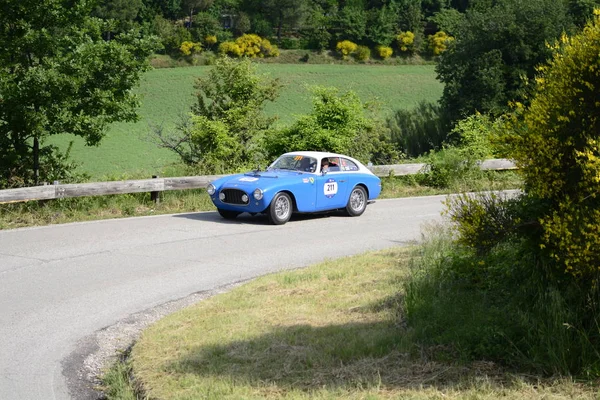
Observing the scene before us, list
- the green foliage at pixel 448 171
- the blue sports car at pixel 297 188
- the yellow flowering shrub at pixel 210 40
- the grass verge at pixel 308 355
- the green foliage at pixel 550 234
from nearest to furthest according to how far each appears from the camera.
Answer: the grass verge at pixel 308 355 → the green foliage at pixel 550 234 → the blue sports car at pixel 297 188 → the green foliage at pixel 448 171 → the yellow flowering shrub at pixel 210 40

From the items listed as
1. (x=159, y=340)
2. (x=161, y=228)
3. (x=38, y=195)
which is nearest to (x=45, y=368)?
(x=159, y=340)

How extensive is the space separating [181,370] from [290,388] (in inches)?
44.4

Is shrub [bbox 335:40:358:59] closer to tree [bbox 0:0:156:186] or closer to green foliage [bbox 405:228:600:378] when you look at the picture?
tree [bbox 0:0:156:186]

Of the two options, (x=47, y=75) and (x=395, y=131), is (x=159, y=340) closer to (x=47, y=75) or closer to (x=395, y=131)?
(x=47, y=75)

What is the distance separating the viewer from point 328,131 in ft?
77.6

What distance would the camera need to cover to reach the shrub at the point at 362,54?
84.7m

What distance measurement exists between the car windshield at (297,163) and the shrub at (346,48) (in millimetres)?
68443

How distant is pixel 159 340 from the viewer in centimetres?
830

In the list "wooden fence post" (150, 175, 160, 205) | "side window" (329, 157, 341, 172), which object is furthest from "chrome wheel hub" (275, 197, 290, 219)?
"wooden fence post" (150, 175, 160, 205)

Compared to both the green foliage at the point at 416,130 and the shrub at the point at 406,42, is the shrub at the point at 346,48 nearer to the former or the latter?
the shrub at the point at 406,42

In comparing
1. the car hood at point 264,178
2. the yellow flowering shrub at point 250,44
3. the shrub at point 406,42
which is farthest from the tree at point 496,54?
the car hood at point 264,178

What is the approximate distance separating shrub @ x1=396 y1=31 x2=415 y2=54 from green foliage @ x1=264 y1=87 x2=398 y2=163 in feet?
214

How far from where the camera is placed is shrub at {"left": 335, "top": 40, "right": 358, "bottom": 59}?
85.3 metres

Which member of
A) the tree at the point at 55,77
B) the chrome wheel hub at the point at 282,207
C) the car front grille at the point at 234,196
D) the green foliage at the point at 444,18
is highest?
the green foliage at the point at 444,18
